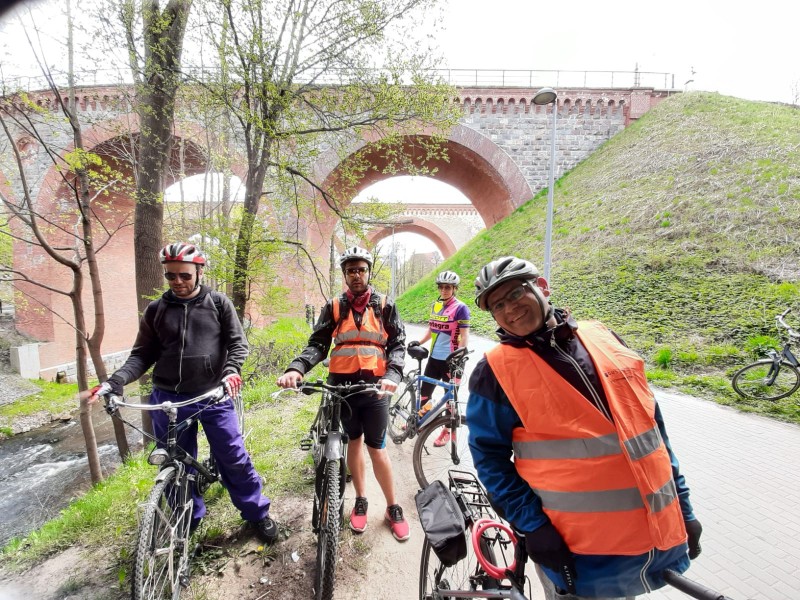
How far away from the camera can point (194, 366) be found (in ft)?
8.03

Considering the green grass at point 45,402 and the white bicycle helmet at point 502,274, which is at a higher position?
the white bicycle helmet at point 502,274

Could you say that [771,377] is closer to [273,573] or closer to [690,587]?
[690,587]

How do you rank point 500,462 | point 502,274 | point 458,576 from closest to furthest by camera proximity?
point 500,462 < point 502,274 < point 458,576

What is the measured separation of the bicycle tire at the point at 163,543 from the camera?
1721 mm

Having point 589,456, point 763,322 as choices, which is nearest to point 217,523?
point 589,456

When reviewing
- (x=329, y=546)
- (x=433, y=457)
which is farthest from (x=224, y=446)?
(x=433, y=457)

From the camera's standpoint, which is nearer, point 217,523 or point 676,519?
point 676,519

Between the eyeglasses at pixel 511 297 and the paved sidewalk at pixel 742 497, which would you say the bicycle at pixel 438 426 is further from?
the eyeglasses at pixel 511 297

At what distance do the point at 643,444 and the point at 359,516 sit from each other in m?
2.32

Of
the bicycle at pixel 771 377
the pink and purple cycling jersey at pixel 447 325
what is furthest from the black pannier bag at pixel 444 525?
the bicycle at pixel 771 377

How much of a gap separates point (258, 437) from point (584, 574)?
4314mm

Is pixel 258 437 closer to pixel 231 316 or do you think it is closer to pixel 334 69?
pixel 231 316

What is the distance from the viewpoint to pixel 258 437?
15.0 ft

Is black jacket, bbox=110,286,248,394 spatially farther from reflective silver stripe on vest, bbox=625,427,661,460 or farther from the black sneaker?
reflective silver stripe on vest, bbox=625,427,661,460
